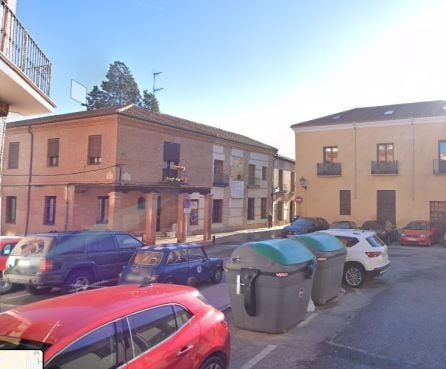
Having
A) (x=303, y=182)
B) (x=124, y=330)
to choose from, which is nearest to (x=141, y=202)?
(x=303, y=182)

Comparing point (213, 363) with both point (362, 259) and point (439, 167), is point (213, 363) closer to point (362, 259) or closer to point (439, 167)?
point (362, 259)

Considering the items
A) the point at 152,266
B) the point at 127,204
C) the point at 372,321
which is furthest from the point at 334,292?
the point at 127,204

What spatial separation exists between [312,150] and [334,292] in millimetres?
21188

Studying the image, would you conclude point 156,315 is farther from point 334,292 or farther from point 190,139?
point 190,139

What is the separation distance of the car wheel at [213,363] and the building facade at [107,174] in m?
16.4

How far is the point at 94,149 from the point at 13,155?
7.13m

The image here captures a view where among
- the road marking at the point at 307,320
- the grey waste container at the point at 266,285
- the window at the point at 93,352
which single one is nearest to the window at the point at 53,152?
the grey waste container at the point at 266,285

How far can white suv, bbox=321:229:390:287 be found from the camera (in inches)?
425

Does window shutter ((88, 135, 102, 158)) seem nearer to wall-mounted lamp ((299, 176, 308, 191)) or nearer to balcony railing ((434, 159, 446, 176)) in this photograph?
wall-mounted lamp ((299, 176, 308, 191))

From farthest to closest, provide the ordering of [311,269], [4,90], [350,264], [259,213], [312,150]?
[259,213] < [312,150] < [350,264] < [4,90] < [311,269]

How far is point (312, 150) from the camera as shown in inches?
1163

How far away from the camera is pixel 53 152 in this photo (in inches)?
987

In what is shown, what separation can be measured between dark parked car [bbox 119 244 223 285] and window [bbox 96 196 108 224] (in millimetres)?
13926

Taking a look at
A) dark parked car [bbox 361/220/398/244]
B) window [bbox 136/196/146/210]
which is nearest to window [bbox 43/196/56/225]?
window [bbox 136/196/146/210]
